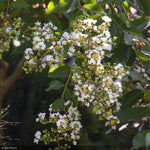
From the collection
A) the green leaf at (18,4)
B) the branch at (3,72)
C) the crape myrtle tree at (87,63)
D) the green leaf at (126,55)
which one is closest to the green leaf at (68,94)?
the crape myrtle tree at (87,63)

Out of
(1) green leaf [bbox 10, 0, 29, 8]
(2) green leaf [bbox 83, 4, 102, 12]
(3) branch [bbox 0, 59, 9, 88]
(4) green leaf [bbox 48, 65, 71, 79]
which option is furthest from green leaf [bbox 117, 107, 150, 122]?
(3) branch [bbox 0, 59, 9, 88]

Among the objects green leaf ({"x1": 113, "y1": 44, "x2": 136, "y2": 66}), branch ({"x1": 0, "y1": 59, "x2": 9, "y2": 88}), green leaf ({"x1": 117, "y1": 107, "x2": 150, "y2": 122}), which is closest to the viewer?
green leaf ({"x1": 117, "y1": 107, "x2": 150, "y2": 122})

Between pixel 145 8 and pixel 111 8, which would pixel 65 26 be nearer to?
pixel 111 8

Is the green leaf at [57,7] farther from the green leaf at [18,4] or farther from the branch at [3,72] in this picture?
the branch at [3,72]

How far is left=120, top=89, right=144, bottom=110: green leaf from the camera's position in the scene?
3.67 ft

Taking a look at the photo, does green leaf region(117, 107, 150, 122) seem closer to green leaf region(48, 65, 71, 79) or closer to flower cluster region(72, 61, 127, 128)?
flower cluster region(72, 61, 127, 128)

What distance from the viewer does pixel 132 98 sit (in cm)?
112

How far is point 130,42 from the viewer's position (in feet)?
3.57

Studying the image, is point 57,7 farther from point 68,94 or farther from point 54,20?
point 68,94

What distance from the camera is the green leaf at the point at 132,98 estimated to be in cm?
112

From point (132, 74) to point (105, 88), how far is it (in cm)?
18

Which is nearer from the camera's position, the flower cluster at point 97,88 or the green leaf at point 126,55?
the flower cluster at point 97,88

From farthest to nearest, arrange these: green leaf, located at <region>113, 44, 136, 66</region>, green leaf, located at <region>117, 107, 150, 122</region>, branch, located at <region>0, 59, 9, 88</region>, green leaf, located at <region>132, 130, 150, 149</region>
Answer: branch, located at <region>0, 59, 9, 88</region>
green leaf, located at <region>113, 44, 136, 66</region>
green leaf, located at <region>117, 107, 150, 122</region>
green leaf, located at <region>132, 130, 150, 149</region>

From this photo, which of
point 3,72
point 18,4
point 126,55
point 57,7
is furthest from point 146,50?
point 3,72
